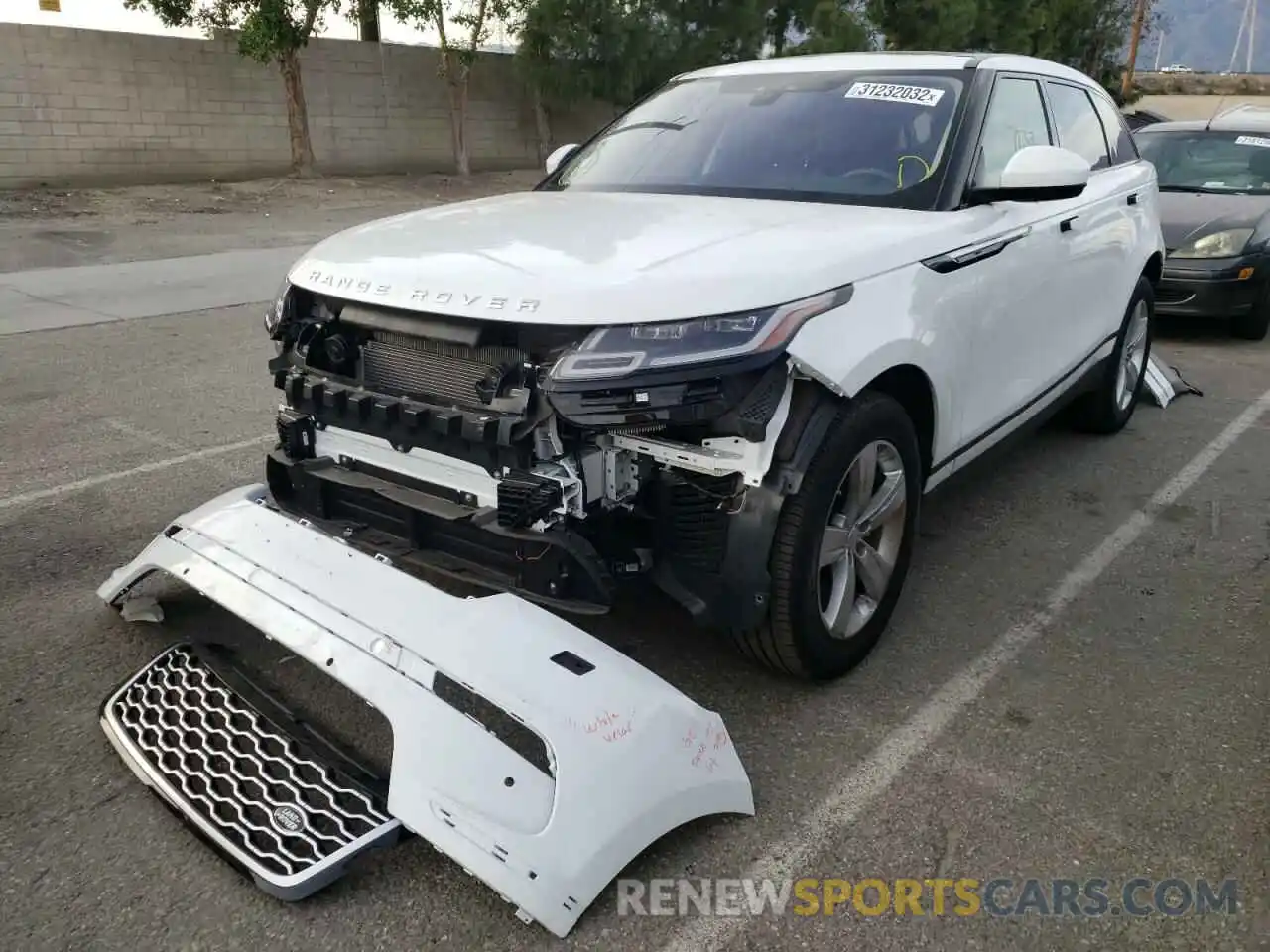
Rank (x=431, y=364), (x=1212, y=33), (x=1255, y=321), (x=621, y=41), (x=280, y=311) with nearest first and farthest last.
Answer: (x=431, y=364), (x=280, y=311), (x=1255, y=321), (x=621, y=41), (x=1212, y=33)

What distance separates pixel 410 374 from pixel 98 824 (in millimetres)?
1398

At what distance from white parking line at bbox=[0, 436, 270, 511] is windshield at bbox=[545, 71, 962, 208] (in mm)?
2297

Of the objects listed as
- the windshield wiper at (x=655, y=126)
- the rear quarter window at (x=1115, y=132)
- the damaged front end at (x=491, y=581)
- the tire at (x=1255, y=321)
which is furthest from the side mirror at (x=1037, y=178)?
the tire at (x=1255, y=321)

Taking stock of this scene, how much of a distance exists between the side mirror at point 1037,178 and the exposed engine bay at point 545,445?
1.28 metres

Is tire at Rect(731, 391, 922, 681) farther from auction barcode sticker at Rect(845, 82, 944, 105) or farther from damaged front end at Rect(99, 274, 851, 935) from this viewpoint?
auction barcode sticker at Rect(845, 82, 944, 105)

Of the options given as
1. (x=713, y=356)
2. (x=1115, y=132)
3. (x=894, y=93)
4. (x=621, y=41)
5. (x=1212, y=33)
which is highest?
(x=1212, y=33)

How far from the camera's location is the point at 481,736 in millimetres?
2383

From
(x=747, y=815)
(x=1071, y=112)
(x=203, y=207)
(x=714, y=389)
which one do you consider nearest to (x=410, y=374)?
(x=714, y=389)

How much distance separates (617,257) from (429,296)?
0.51 meters

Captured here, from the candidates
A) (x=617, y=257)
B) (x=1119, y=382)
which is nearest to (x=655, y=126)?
(x=617, y=257)

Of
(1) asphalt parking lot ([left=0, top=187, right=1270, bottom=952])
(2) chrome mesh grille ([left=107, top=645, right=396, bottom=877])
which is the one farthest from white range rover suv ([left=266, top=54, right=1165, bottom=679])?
(2) chrome mesh grille ([left=107, top=645, right=396, bottom=877])

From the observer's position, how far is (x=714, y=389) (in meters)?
2.55

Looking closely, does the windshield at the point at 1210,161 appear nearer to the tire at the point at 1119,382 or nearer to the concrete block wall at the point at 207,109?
the tire at the point at 1119,382

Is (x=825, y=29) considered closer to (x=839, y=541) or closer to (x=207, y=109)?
(x=207, y=109)
